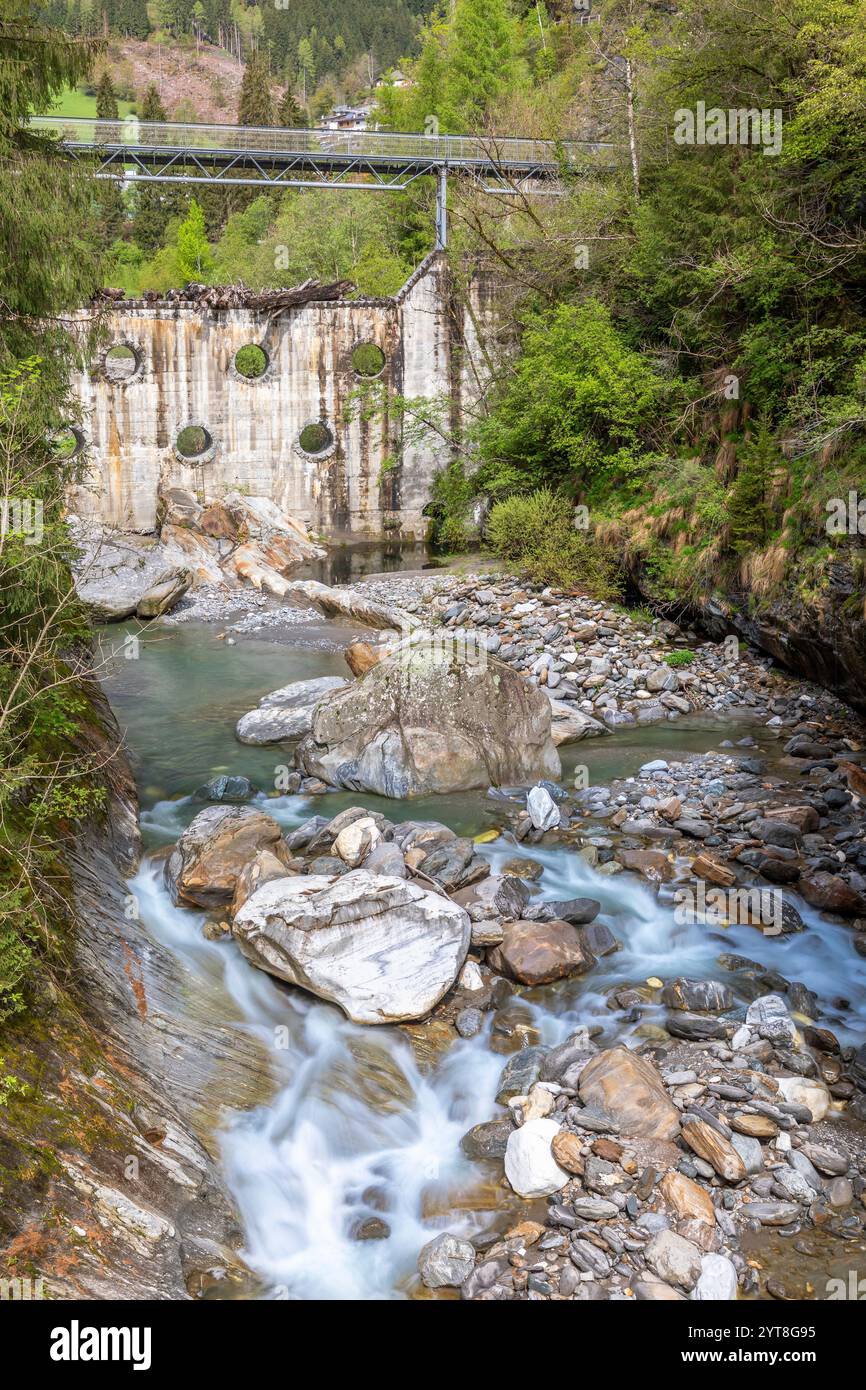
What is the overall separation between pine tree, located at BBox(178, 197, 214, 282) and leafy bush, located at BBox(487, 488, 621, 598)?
35.9 m

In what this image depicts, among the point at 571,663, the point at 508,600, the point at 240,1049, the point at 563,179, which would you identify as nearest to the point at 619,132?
the point at 563,179

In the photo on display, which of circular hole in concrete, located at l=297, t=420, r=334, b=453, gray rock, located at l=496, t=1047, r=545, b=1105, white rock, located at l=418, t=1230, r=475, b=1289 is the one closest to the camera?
white rock, located at l=418, t=1230, r=475, b=1289

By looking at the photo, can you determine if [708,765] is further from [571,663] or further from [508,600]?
[508,600]

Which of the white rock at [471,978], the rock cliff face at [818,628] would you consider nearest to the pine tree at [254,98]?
the rock cliff face at [818,628]

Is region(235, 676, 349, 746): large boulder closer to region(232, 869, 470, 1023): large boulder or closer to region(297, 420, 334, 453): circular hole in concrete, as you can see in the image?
region(232, 869, 470, 1023): large boulder

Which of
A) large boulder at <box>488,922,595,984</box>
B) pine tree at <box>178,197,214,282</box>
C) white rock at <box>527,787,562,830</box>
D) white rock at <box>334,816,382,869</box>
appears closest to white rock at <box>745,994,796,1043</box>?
large boulder at <box>488,922,595,984</box>

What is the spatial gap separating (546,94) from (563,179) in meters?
14.8

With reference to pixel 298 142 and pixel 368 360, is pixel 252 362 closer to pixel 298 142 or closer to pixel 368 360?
pixel 368 360

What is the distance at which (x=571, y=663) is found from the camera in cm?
1648

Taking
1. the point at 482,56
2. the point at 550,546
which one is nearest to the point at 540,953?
the point at 550,546

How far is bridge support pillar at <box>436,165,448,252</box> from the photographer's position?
1095 inches

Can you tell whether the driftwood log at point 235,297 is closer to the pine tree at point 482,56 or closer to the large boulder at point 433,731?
the large boulder at point 433,731

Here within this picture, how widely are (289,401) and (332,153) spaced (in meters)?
7.00

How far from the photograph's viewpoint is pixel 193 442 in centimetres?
3231
